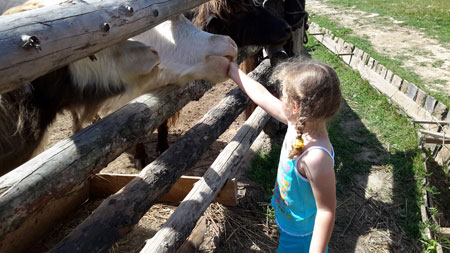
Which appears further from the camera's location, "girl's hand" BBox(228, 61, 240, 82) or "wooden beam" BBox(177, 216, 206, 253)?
"wooden beam" BBox(177, 216, 206, 253)

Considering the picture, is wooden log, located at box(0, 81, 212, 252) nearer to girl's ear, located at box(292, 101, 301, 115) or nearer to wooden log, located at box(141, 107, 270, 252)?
wooden log, located at box(141, 107, 270, 252)

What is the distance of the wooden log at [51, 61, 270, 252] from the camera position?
5.35ft

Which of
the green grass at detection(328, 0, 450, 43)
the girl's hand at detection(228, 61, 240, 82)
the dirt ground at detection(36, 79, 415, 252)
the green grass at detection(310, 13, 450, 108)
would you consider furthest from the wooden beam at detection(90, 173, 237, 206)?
the green grass at detection(328, 0, 450, 43)

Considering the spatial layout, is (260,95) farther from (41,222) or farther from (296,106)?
(41,222)

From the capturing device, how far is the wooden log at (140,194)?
163 cm

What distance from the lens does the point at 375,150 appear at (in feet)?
15.4

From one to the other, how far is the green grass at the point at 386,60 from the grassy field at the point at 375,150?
89 cm

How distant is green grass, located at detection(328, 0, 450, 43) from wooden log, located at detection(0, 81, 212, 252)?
9.41 meters

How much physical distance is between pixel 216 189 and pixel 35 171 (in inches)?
63.4

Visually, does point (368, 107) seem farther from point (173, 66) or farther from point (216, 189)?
point (173, 66)

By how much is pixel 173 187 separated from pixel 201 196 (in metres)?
0.80

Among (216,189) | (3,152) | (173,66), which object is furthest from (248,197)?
(3,152)

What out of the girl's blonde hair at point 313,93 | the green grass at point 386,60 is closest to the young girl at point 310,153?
the girl's blonde hair at point 313,93

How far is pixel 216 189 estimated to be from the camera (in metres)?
2.84
